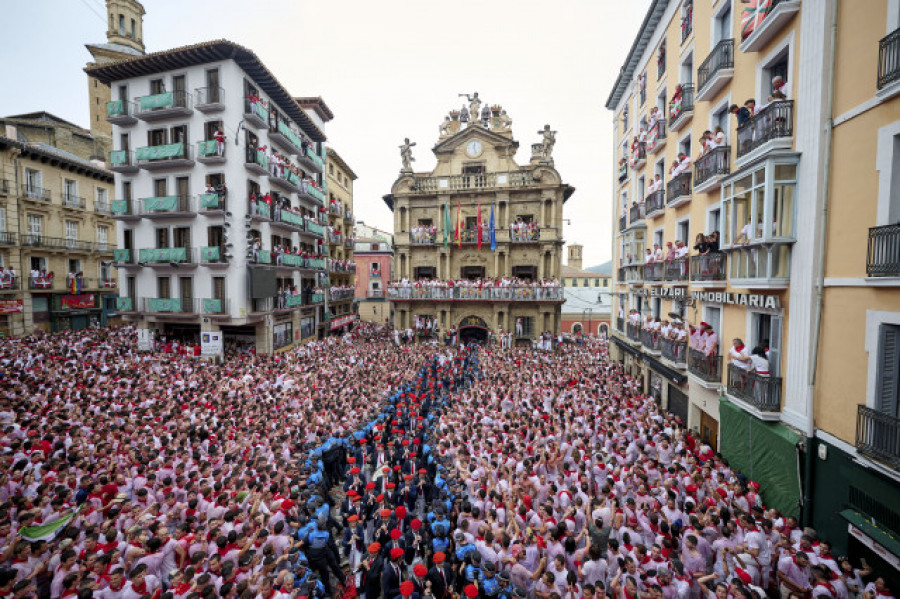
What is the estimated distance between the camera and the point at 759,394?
31.4ft

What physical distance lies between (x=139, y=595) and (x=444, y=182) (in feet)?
104

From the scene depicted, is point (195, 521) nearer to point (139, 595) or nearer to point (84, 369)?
point (139, 595)

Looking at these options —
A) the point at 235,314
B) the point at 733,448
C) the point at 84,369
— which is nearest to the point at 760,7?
the point at 733,448

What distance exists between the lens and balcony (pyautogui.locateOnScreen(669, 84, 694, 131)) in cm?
1452

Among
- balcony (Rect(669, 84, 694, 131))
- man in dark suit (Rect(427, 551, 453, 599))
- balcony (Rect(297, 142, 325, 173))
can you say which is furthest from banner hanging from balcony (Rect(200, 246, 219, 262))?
balcony (Rect(669, 84, 694, 131))

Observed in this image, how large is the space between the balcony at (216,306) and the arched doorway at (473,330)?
17.6 meters

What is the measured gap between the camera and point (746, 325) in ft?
36.0

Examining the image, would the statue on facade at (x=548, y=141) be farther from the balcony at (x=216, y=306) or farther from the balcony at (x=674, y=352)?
the balcony at (x=216, y=306)

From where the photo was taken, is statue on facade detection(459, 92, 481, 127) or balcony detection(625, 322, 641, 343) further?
statue on facade detection(459, 92, 481, 127)

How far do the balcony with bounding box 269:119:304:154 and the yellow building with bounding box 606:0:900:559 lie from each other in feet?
79.0

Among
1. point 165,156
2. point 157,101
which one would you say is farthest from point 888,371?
point 157,101

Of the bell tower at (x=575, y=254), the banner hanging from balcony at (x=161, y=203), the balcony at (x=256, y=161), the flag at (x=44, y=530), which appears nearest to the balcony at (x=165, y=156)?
the banner hanging from balcony at (x=161, y=203)

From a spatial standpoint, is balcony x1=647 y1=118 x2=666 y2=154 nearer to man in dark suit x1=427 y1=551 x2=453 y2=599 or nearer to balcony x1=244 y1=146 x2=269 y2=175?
man in dark suit x1=427 y1=551 x2=453 y2=599

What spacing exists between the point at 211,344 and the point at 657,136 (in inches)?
962
